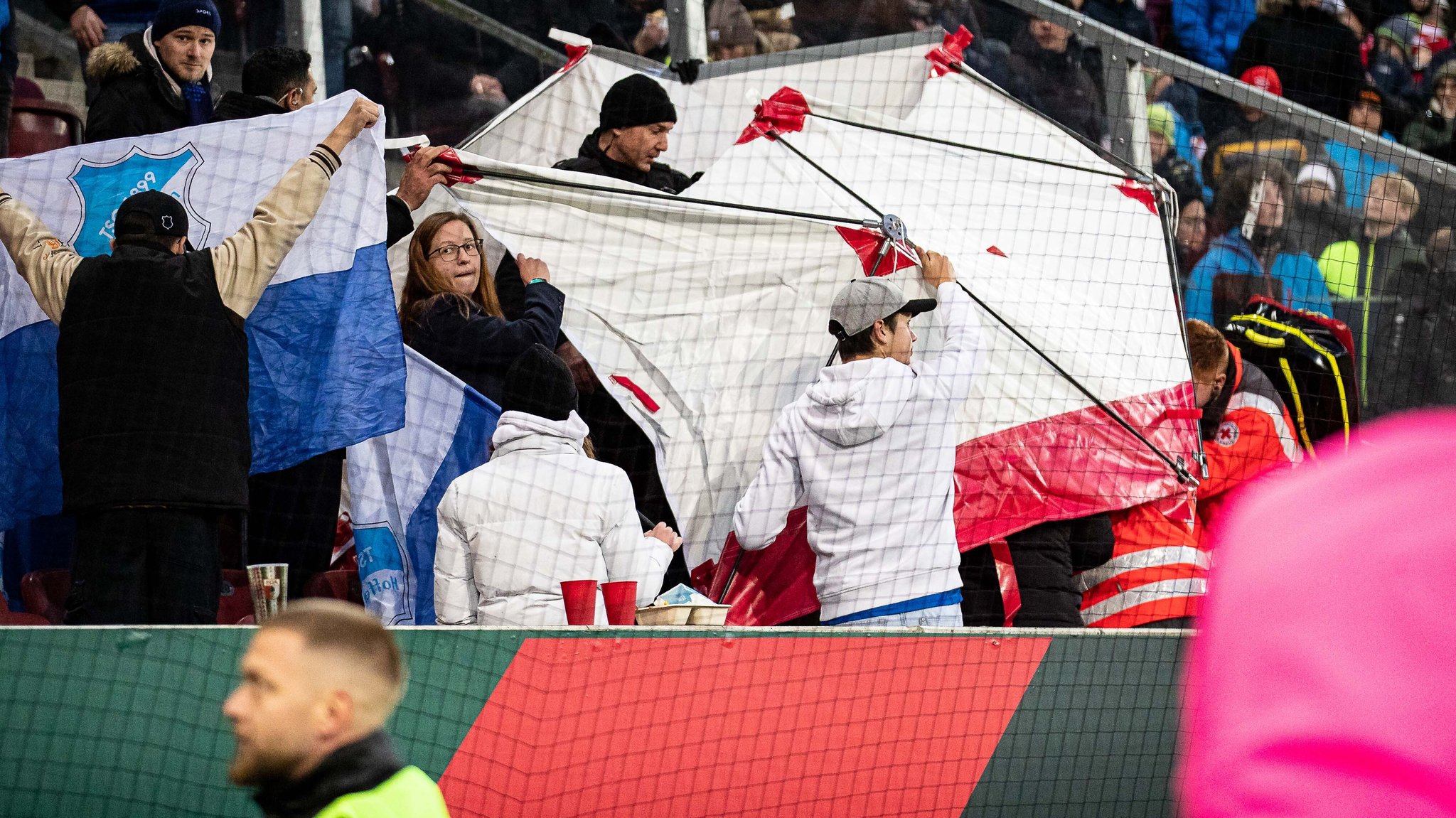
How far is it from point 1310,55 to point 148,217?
674 cm

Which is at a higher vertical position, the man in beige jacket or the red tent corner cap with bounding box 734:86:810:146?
the red tent corner cap with bounding box 734:86:810:146

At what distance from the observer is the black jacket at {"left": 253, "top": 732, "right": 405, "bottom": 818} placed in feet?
6.97

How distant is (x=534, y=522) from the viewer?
15.4 feet

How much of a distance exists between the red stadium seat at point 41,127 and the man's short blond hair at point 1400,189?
18.9 ft

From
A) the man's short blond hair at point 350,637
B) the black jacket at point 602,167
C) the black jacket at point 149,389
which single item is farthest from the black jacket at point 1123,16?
the man's short blond hair at point 350,637

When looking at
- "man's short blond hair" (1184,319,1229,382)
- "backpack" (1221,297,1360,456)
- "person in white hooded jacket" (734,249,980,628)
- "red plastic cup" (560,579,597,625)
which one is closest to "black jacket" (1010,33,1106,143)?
"backpack" (1221,297,1360,456)

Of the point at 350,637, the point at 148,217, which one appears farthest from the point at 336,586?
the point at 350,637

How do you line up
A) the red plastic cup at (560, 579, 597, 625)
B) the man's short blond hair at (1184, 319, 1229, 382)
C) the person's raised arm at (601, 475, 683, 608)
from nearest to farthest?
the red plastic cup at (560, 579, 597, 625) → the person's raised arm at (601, 475, 683, 608) → the man's short blond hair at (1184, 319, 1229, 382)

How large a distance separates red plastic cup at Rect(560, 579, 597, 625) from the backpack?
332 cm

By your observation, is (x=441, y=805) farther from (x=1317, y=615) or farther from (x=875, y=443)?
(x=875, y=443)

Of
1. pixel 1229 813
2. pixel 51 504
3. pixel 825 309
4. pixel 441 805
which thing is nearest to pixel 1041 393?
pixel 825 309

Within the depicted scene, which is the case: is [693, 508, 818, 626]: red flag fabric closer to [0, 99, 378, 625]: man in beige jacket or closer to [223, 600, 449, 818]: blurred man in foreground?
[0, 99, 378, 625]: man in beige jacket

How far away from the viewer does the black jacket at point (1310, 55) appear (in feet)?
28.6

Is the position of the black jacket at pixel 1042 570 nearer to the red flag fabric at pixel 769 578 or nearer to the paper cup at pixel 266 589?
the red flag fabric at pixel 769 578
